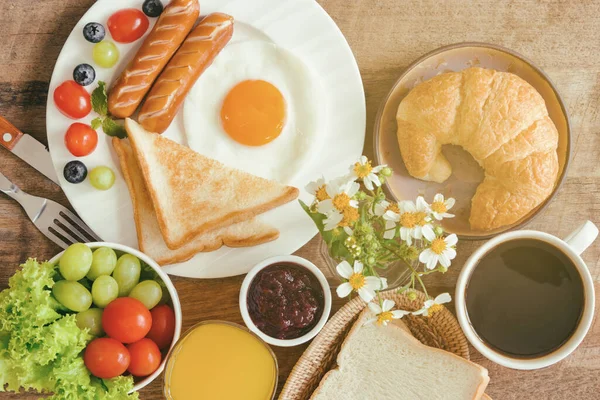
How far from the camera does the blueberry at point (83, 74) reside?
208cm

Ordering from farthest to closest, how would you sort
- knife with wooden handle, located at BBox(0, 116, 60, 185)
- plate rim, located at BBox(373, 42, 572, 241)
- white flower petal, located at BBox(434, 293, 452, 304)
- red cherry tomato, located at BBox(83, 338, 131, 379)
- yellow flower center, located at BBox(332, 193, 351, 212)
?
knife with wooden handle, located at BBox(0, 116, 60, 185) < plate rim, located at BBox(373, 42, 572, 241) < red cherry tomato, located at BBox(83, 338, 131, 379) < white flower petal, located at BBox(434, 293, 452, 304) < yellow flower center, located at BBox(332, 193, 351, 212)

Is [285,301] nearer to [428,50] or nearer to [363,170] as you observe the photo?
[363,170]

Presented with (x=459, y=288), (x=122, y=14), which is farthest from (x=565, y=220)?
(x=122, y=14)

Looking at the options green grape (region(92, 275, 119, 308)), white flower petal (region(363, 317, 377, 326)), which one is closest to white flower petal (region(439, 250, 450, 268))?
white flower petal (region(363, 317, 377, 326))

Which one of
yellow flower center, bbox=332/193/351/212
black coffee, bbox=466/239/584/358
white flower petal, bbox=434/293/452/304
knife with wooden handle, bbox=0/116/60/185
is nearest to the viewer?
yellow flower center, bbox=332/193/351/212

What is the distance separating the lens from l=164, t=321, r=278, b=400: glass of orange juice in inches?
78.2

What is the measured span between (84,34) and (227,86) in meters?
0.52

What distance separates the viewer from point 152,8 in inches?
83.1

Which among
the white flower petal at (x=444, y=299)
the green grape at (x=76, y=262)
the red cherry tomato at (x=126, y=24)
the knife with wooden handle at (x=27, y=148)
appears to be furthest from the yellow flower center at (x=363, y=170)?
the knife with wooden handle at (x=27, y=148)

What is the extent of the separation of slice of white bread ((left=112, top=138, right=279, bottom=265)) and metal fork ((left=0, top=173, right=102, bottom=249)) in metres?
0.19

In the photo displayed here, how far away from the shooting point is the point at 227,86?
2176mm

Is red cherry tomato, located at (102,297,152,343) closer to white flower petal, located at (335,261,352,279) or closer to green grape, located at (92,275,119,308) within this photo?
green grape, located at (92,275,119,308)

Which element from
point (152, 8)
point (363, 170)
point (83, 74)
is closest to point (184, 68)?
point (152, 8)

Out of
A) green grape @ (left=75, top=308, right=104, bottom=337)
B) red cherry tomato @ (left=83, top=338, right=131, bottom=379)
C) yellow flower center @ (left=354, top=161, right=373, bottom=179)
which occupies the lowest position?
red cherry tomato @ (left=83, top=338, right=131, bottom=379)
